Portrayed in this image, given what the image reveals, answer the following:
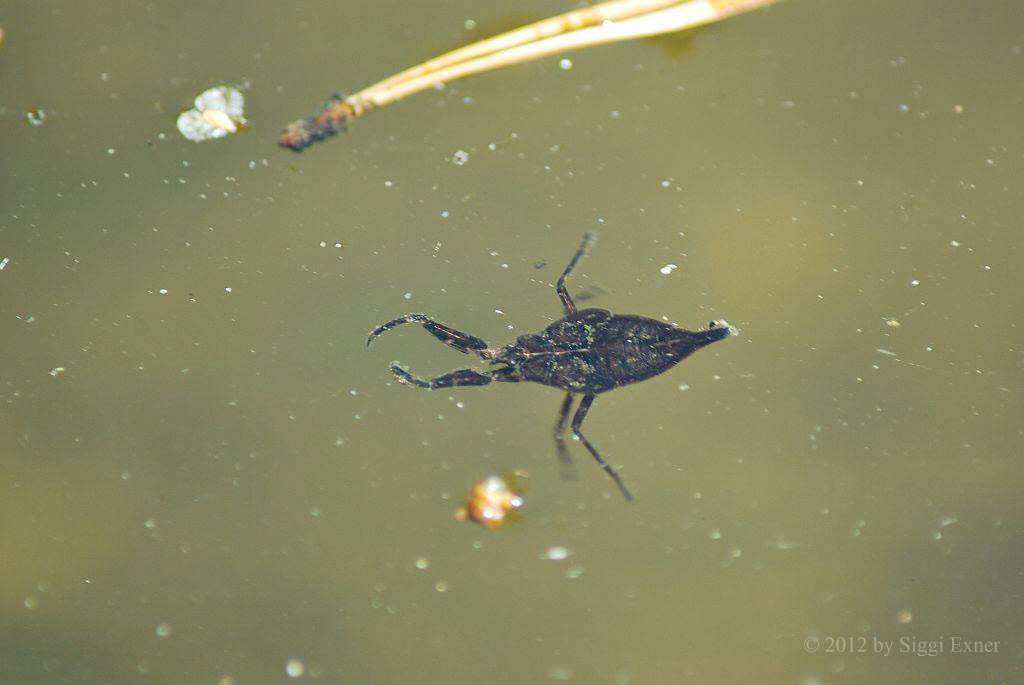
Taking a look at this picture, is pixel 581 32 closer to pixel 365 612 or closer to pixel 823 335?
pixel 823 335

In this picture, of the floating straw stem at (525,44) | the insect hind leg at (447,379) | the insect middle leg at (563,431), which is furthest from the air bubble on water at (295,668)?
the floating straw stem at (525,44)

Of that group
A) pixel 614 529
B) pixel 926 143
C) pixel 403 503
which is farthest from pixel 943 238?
pixel 403 503

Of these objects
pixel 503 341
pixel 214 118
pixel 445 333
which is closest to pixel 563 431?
pixel 503 341

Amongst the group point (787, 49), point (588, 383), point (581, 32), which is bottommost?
point (588, 383)

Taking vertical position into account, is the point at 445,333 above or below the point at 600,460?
above

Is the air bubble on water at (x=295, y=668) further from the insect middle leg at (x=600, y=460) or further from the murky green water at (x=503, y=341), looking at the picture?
the insect middle leg at (x=600, y=460)

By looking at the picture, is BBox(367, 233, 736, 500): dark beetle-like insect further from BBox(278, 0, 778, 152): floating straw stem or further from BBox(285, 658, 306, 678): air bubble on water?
BBox(285, 658, 306, 678): air bubble on water

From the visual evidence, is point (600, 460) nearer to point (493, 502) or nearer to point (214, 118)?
point (493, 502)
